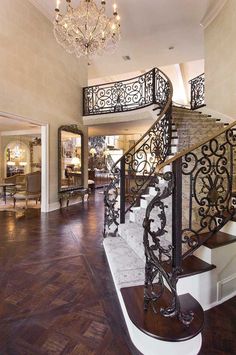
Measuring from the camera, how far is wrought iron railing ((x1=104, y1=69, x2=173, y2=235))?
3.70m

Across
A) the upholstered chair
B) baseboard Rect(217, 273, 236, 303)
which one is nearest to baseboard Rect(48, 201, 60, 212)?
the upholstered chair

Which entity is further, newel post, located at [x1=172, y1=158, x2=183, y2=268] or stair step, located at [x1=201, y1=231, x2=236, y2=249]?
stair step, located at [x1=201, y1=231, x2=236, y2=249]

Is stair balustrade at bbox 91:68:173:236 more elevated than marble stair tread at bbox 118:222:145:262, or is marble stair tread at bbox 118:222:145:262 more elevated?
stair balustrade at bbox 91:68:173:236

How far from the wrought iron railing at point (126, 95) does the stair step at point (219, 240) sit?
4796 millimetres

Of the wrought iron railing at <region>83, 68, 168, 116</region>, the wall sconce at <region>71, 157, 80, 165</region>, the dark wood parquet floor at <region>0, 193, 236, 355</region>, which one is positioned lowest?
the dark wood parquet floor at <region>0, 193, 236, 355</region>

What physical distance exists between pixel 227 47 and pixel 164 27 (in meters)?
2.33

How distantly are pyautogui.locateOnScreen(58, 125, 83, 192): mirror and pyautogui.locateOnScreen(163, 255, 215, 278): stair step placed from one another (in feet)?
16.8

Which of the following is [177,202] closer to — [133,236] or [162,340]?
[162,340]

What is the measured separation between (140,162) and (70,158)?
378 cm

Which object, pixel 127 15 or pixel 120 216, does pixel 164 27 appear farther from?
pixel 120 216

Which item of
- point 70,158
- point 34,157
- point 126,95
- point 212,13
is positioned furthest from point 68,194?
point 34,157

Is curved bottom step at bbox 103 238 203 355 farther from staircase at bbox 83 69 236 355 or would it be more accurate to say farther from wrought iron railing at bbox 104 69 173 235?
wrought iron railing at bbox 104 69 173 235

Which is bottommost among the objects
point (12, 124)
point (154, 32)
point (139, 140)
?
point (139, 140)

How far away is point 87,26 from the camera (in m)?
4.03
